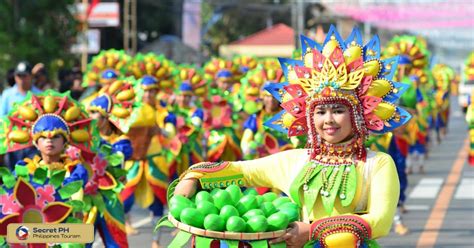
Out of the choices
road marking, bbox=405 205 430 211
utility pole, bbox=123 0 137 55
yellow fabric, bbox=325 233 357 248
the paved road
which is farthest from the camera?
utility pole, bbox=123 0 137 55

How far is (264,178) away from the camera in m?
6.84

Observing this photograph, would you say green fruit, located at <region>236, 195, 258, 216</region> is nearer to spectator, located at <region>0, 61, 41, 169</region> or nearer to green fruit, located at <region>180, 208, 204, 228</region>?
green fruit, located at <region>180, 208, 204, 228</region>

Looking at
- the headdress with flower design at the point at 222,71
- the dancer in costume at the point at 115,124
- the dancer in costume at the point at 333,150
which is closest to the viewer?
the dancer in costume at the point at 333,150

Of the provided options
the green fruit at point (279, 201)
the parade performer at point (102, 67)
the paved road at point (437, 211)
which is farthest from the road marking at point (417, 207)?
the green fruit at point (279, 201)

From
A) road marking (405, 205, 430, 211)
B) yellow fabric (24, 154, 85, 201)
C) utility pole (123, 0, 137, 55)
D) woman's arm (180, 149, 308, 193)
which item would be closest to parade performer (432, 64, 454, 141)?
utility pole (123, 0, 137, 55)

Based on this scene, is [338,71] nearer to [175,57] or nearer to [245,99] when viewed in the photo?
[245,99]

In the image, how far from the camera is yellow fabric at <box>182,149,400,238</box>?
6.34 meters

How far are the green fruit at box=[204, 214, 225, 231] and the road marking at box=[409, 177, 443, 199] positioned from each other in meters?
12.6

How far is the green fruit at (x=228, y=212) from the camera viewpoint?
5.87m

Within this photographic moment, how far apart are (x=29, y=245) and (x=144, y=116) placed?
5.23 metres

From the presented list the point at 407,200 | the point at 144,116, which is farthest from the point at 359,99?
the point at 407,200

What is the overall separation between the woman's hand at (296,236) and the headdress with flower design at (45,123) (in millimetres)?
3967

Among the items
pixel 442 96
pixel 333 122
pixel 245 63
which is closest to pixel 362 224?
pixel 333 122

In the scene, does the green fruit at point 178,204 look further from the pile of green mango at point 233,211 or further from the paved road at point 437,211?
the paved road at point 437,211
